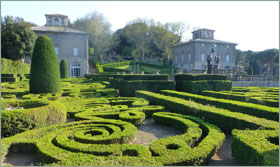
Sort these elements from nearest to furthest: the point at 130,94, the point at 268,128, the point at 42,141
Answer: the point at 42,141
the point at 268,128
the point at 130,94

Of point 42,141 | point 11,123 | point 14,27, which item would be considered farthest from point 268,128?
point 14,27

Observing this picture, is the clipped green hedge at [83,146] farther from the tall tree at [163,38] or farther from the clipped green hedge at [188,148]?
the tall tree at [163,38]

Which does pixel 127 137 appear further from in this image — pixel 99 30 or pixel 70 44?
pixel 99 30

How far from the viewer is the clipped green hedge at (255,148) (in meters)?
3.21

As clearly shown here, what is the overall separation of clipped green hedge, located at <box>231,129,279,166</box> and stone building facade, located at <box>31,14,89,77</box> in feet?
111

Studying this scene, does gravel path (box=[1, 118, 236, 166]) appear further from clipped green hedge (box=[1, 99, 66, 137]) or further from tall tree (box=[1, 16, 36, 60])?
tall tree (box=[1, 16, 36, 60])

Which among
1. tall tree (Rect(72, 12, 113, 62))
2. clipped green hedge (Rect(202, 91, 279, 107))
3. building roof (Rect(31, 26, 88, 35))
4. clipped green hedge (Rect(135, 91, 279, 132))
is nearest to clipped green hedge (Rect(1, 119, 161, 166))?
clipped green hedge (Rect(135, 91, 279, 132))

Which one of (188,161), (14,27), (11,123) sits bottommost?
(188,161)

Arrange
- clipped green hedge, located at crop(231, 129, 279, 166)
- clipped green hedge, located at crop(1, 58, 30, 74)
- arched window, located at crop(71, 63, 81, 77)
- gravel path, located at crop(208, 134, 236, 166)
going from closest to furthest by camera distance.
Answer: clipped green hedge, located at crop(231, 129, 279, 166) → gravel path, located at crop(208, 134, 236, 166) → clipped green hedge, located at crop(1, 58, 30, 74) → arched window, located at crop(71, 63, 81, 77)

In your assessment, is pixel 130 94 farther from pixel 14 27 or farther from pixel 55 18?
pixel 55 18

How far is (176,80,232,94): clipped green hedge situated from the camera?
13.7 meters

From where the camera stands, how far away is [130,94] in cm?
1278

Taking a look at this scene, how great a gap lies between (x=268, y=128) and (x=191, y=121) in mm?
1926

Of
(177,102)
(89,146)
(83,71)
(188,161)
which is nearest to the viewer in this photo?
(188,161)
